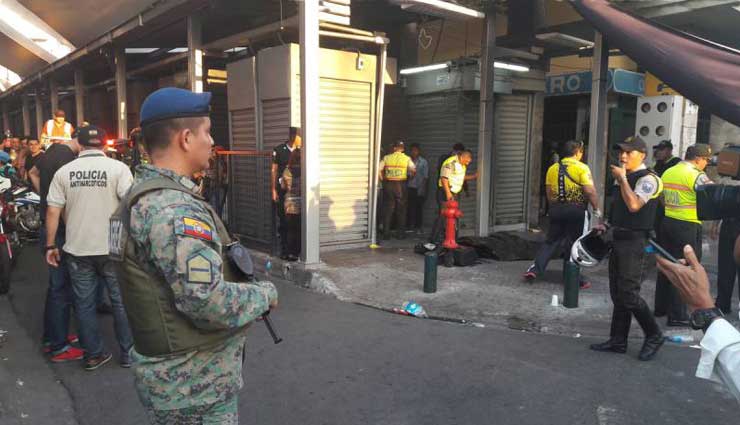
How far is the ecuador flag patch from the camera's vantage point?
5.98 ft

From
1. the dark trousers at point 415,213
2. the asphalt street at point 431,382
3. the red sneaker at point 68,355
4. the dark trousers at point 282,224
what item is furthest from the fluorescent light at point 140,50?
the red sneaker at point 68,355

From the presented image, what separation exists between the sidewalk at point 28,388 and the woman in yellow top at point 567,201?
5.60 metres

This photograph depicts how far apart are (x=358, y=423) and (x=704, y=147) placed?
521 cm

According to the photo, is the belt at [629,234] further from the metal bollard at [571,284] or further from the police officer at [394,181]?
the police officer at [394,181]

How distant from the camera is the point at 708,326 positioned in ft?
6.08

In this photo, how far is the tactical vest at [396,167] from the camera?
1089 centimetres

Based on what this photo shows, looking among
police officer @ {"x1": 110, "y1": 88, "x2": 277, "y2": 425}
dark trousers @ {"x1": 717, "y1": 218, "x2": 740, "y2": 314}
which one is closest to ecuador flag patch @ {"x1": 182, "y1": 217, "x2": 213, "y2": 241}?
police officer @ {"x1": 110, "y1": 88, "x2": 277, "y2": 425}

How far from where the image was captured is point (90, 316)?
4.54 meters

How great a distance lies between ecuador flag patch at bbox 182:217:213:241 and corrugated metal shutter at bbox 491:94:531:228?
10.1 meters

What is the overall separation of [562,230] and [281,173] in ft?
13.8

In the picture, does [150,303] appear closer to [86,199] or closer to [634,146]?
[86,199]

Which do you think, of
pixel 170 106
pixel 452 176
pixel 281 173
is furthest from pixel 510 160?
pixel 170 106

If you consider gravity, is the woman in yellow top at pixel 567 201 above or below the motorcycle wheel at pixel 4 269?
above

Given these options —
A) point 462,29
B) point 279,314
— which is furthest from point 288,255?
point 462,29
